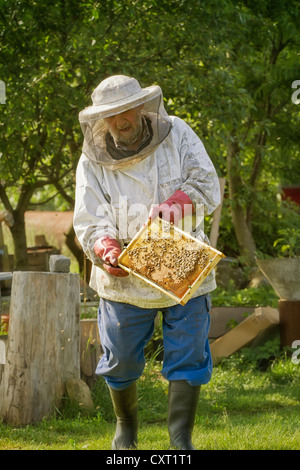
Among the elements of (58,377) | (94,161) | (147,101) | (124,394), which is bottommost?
(58,377)

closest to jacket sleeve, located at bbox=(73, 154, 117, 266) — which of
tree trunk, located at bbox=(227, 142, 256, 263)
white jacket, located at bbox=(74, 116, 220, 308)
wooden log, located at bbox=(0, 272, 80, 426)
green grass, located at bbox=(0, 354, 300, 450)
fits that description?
white jacket, located at bbox=(74, 116, 220, 308)

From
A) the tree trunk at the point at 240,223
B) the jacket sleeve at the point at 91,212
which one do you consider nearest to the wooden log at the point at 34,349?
the jacket sleeve at the point at 91,212

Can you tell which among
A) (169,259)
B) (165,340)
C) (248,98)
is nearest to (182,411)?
(165,340)

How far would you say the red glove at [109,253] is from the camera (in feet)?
10.8

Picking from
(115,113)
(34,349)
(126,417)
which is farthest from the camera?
(34,349)

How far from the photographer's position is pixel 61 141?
328 inches

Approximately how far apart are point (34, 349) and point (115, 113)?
186 cm

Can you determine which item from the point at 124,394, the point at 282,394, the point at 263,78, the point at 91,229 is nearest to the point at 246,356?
the point at 282,394

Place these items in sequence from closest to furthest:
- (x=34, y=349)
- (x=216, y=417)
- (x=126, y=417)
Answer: (x=126, y=417), (x=34, y=349), (x=216, y=417)

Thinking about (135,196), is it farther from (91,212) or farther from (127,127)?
(127,127)

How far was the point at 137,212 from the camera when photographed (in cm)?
353

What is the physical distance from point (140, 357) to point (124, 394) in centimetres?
24

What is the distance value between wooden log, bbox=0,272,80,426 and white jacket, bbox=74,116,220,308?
3.66ft
